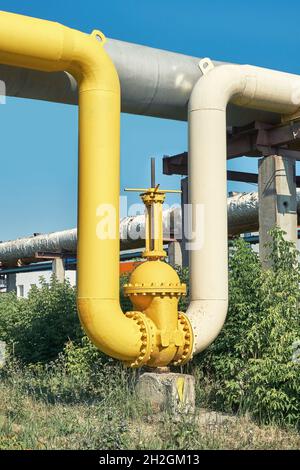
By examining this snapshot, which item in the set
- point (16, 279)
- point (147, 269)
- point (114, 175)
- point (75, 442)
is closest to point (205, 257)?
point (147, 269)


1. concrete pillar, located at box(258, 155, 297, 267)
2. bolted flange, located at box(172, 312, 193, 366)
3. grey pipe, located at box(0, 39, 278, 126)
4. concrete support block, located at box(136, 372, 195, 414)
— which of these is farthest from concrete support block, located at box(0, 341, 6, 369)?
concrete pillar, located at box(258, 155, 297, 267)

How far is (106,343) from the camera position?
22.4ft

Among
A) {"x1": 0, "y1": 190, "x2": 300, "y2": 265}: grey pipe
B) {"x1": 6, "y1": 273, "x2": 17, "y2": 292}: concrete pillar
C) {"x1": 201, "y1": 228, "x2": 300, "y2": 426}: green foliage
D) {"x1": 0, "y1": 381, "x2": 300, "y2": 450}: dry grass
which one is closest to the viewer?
{"x1": 0, "y1": 381, "x2": 300, "y2": 450}: dry grass

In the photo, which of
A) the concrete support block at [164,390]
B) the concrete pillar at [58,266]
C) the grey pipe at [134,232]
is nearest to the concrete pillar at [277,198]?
the concrete support block at [164,390]

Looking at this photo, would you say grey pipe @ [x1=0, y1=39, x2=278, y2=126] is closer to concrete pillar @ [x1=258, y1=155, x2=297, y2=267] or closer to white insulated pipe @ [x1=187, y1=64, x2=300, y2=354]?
white insulated pipe @ [x1=187, y1=64, x2=300, y2=354]

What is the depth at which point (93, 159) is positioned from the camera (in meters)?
7.03

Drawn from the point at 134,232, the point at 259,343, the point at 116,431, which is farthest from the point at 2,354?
the point at 134,232

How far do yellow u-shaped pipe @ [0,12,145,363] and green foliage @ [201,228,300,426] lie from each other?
1.15m

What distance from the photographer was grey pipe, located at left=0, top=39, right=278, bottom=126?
8008mm

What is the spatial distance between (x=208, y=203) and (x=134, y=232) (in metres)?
12.2

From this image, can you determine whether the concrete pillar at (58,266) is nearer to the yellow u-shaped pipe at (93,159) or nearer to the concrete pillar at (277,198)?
the concrete pillar at (277,198)

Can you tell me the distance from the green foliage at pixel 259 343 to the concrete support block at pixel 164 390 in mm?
358

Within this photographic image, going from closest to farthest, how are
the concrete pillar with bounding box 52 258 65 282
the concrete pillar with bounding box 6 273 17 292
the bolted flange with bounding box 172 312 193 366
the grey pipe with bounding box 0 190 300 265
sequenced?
1. the bolted flange with bounding box 172 312 193 366
2. the grey pipe with bounding box 0 190 300 265
3. the concrete pillar with bounding box 52 258 65 282
4. the concrete pillar with bounding box 6 273 17 292

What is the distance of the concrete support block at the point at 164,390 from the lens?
6.93m
